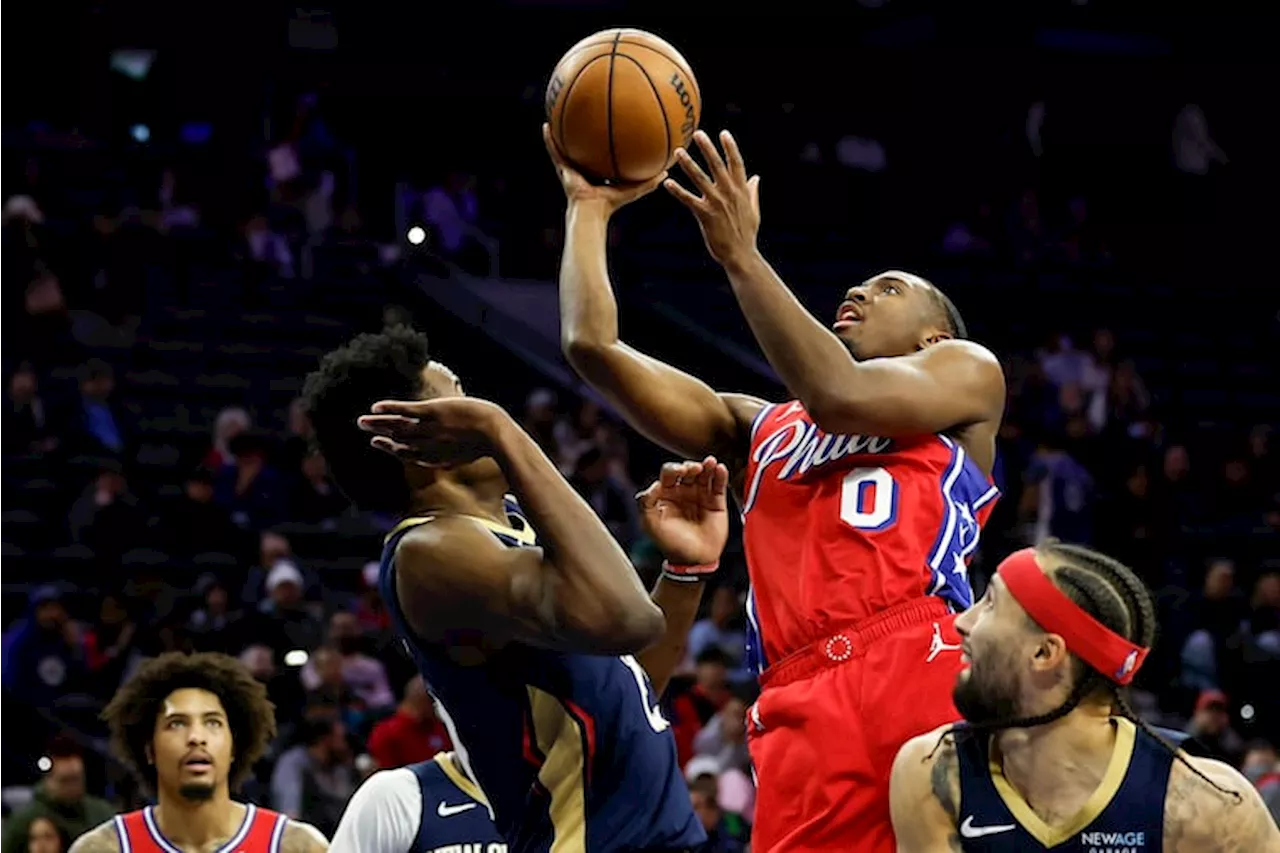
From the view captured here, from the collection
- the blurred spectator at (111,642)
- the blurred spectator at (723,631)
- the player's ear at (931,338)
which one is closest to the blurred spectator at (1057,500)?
the blurred spectator at (723,631)

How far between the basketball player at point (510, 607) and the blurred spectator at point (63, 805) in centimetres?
508

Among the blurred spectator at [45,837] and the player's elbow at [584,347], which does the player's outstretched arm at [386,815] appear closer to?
the player's elbow at [584,347]

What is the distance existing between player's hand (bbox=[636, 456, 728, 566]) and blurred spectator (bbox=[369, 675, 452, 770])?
17.8 feet

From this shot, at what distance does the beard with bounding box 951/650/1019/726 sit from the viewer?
419 centimetres

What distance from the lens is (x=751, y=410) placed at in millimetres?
5133

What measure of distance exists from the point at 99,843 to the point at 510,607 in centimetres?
319

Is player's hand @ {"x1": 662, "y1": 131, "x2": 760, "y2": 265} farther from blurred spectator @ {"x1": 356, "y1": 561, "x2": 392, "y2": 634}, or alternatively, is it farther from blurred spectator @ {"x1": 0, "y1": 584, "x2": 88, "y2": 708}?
blurred spectator @ {"x1": 356, "y1": 561, "x2": 392, "y2": 634}

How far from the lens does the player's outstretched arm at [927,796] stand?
4211mm

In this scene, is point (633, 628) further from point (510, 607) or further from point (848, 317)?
point (848, 317)

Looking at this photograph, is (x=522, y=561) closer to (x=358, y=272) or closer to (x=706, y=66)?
(x=358, y=272)

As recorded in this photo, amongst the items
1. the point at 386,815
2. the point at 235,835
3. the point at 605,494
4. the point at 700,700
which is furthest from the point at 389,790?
the point at 605,494

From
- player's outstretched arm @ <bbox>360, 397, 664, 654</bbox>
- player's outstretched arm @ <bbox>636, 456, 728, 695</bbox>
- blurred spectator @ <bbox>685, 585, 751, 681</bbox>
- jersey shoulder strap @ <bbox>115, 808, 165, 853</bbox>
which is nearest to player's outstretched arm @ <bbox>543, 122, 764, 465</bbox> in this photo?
player's outstretched arm @ <bbox>636, 456, 728, 695</bbox>

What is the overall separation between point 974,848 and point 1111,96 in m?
19.7

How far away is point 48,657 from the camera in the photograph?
37.5 feet
